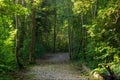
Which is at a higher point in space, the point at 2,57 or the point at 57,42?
the point at 2,57

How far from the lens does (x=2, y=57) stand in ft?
50.7

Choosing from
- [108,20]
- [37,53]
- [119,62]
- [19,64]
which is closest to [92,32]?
[108,20]

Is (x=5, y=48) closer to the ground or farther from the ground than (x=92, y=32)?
closer to the ground

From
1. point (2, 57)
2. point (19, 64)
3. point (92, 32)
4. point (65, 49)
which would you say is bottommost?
point (65, 49)

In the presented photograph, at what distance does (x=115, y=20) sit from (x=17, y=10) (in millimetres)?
4684

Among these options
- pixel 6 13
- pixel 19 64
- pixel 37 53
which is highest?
pixel 6 13

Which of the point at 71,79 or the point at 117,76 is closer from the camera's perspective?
the point at 117,76

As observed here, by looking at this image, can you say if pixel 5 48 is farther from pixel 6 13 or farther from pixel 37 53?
pixel 37 53

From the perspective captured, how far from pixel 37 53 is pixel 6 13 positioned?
80.4ft

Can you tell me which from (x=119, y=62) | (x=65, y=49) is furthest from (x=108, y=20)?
(x=65, y=49)

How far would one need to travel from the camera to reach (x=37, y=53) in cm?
3541

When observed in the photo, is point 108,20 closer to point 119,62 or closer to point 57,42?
point 119,62

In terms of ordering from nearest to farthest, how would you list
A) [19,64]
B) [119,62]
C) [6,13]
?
1. [6,13]
2. [119,62]
3. [19,64]

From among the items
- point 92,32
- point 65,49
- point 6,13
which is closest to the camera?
point 6,13
